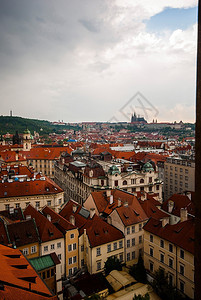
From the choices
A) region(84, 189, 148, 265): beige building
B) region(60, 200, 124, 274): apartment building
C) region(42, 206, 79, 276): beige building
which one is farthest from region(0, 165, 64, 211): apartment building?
region(42, 206, 79, 276): beige building

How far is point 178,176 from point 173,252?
127 ft

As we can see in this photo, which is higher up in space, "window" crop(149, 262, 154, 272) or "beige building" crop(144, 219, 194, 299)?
"beige building" crop(144, 219, 194, 299)

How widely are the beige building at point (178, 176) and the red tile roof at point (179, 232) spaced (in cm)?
3233

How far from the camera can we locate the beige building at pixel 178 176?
2343 inches

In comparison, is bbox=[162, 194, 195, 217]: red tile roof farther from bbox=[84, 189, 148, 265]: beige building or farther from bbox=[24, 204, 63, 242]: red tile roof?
bbox=[24, 204, 63, 242]: red tile roof

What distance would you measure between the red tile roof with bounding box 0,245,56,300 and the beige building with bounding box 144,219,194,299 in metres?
15.3

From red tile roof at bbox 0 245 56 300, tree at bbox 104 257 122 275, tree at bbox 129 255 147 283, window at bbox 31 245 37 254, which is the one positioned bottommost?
tree at bbox 129 255 147 283

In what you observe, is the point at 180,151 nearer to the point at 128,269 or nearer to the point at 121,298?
the point at 128,269

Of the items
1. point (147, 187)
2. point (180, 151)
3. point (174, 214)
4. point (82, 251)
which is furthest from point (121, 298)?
point (180, 151)

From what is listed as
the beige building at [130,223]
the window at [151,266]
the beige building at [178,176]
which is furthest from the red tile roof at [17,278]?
the beige building at [178,176]

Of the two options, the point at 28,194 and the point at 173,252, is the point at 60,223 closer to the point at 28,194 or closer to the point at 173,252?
the point at 28,194

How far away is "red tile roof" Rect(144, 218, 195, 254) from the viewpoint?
25.7 metres

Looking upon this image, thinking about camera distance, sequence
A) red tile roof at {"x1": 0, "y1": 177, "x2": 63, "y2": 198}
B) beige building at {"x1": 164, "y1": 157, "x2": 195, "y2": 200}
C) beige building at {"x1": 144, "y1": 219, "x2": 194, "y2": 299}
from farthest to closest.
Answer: beige building at {"x1": 164, "y1": 157, "x2": 195, "y2": 200}
red tile roof at {"x1": 0, "y1": 177, "x2": 63, "y2": 198}
beige building at {"x1": 144, "y1": 219, "x2": 194, "y2": 299}

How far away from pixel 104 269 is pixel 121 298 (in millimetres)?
6682
